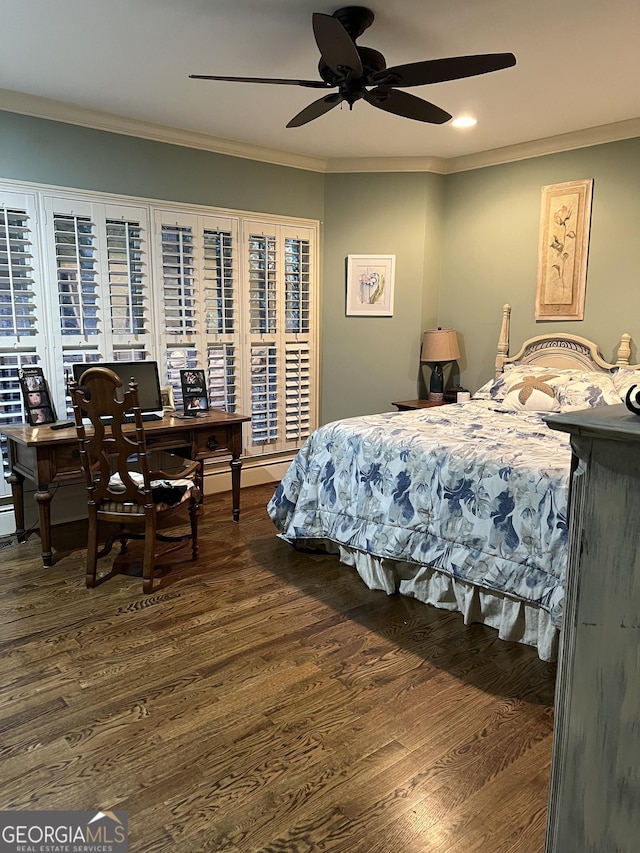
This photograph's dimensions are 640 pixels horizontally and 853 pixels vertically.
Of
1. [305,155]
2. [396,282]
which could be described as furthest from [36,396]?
[396,282]

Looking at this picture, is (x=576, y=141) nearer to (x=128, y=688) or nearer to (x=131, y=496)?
(x=131, y=496)

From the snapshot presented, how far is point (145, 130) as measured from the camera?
13.5ft

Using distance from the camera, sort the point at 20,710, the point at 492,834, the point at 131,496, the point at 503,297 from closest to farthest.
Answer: the point at 492,834, the point at 20,710, the point at 131,496, the point at 503,297

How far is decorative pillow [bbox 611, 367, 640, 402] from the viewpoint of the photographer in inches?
150

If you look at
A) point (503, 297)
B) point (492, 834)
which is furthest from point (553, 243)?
point (492, 834)

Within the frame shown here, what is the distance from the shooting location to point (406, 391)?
17.4 ft

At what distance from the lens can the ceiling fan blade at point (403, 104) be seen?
8.94 feet

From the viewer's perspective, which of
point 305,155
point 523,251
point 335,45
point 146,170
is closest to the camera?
point 335,45

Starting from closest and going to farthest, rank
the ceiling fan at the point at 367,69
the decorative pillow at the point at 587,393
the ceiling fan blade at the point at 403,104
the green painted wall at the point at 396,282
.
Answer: the ceiling fan at the point at 367,69 < the ceiling fan blade at the point at 403,104 < the decorative pillow at the point at 587,393 < the green painted wall at the point at 396,282

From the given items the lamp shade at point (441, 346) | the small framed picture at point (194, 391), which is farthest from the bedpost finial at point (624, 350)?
the small framed picture at point (194, 391)

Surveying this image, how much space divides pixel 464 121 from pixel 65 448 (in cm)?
333

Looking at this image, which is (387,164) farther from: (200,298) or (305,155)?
(200,298)

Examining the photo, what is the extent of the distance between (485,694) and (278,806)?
944mm

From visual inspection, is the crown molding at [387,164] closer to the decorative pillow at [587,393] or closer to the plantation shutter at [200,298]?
the plantation shutter at [200,298]
